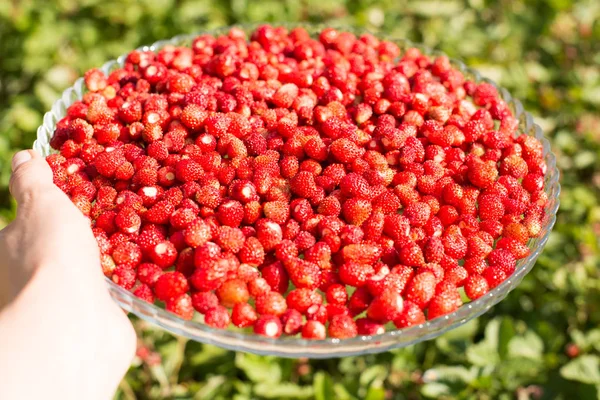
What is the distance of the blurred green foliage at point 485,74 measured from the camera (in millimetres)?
2148

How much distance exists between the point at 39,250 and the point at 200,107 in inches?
24.8

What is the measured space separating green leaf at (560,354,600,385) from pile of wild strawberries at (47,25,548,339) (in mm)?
797

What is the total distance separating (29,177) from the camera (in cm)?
147

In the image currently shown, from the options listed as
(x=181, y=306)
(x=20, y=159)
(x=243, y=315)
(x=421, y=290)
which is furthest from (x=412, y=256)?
(x=20, y=159)

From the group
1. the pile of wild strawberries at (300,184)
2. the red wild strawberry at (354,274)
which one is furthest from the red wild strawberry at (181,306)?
the red wild strawberry at (354,274)

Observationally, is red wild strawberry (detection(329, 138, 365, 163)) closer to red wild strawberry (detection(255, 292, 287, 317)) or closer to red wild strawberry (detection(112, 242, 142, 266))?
red wild strawberry (detection(255, 292, 287, 317))

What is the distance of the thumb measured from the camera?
145cm

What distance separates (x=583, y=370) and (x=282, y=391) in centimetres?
103

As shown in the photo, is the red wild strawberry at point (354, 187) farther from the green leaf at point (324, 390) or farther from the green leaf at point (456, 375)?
the green leaf at point (456, 375)

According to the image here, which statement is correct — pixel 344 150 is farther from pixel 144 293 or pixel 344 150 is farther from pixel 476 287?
pixel 144 293

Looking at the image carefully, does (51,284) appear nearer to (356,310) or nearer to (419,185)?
(356,310)

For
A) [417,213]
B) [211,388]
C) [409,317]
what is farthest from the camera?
[211,388]

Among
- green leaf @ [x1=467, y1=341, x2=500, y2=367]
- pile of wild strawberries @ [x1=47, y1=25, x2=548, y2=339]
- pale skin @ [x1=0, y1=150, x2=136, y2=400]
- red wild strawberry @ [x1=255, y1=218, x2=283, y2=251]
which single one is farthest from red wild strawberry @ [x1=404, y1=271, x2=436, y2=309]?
green leaf @ [x1=467, y1=341, x2=500, y2=367]

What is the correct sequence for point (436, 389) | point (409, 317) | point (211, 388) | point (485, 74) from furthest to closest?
point (485, 74) < point (211, 388) < point (436, 389) < point (409, 317)
